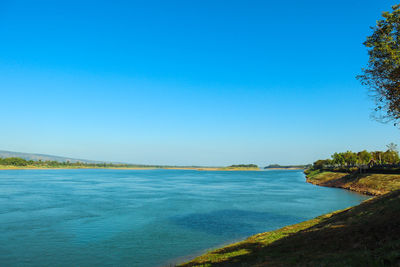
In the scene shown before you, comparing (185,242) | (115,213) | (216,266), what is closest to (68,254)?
(185,242)

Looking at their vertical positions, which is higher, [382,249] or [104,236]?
[382,249]

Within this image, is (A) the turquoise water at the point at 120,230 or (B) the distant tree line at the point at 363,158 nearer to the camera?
(A) the turquoise water at the point at 120,230

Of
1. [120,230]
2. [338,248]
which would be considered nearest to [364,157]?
[120,230]

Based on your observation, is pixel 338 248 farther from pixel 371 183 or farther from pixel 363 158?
pixel 363 158

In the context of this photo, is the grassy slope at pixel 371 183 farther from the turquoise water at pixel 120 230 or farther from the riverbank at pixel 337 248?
the riverbank at pixel 337 248

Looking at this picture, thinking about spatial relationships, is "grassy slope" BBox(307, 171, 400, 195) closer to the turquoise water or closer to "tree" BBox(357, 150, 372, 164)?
the turquoise water

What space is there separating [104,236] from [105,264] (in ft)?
34.4

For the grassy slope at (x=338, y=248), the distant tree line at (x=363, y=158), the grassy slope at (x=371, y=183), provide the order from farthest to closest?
1. the distant tree line at (x=363, y=158)
2. the grassy slope at (x=371, y=183)
3. the grassy slope at (x=338, y=248)

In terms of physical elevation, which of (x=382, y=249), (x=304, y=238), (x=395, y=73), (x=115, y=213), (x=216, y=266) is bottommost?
(x=115, y=213)

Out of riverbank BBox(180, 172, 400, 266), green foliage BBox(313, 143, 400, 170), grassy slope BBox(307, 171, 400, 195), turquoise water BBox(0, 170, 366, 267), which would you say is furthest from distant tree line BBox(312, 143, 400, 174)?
riverbank BBox(180, 172, 400, 266)

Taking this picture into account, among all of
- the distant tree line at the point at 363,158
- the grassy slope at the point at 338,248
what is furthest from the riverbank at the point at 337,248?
the distant tree line at the point at 363,158

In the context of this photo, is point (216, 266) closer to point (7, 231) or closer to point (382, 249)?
point (382, 249)

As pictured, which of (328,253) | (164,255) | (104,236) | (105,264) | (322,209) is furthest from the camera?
(322,209)

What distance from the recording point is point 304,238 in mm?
22469
